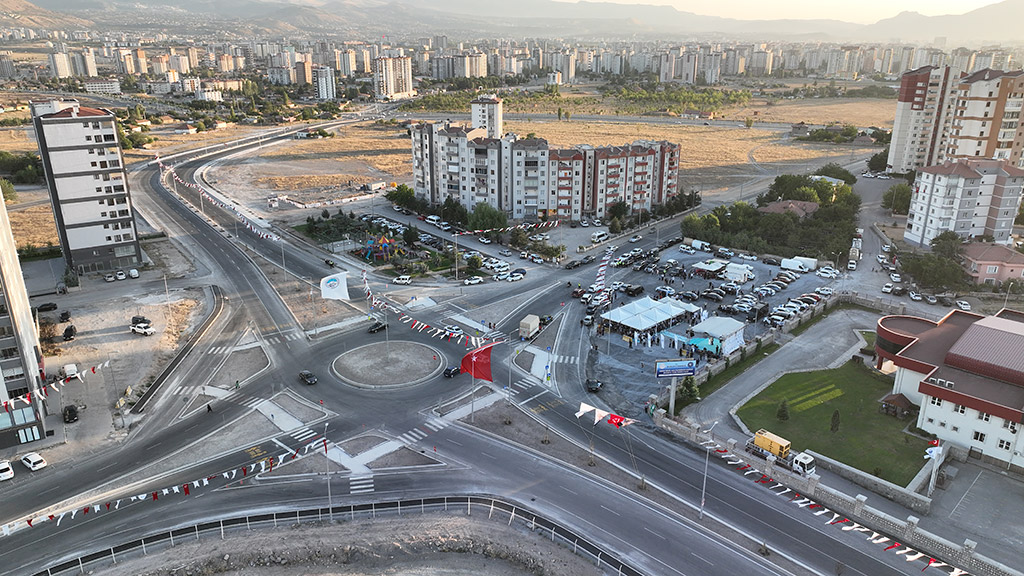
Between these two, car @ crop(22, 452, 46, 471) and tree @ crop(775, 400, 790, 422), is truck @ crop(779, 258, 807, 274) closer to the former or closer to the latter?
tree @ crop(775, 400, 790, 422)

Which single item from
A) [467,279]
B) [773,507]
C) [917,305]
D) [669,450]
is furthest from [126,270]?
[917,305]

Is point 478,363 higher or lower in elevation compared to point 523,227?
higher

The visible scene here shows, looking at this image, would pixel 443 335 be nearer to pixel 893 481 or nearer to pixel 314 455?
pixel 314 455

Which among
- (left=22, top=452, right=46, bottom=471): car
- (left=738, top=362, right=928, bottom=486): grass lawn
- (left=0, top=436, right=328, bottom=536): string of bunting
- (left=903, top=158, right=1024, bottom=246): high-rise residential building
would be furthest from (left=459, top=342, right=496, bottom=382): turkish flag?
(left=903, top=158, right=1024, bottom=246): high-rise residential building

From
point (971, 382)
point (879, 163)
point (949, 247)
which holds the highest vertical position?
point (879, 163)

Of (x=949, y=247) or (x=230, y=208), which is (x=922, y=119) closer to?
(x=949, y=247)

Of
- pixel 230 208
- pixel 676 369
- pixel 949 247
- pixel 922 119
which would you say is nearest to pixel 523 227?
pixel 676 369

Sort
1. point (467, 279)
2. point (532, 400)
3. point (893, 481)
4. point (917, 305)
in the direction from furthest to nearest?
point (467, 279) < point (917, 305) < point (532, 400) < point (893, 481)
